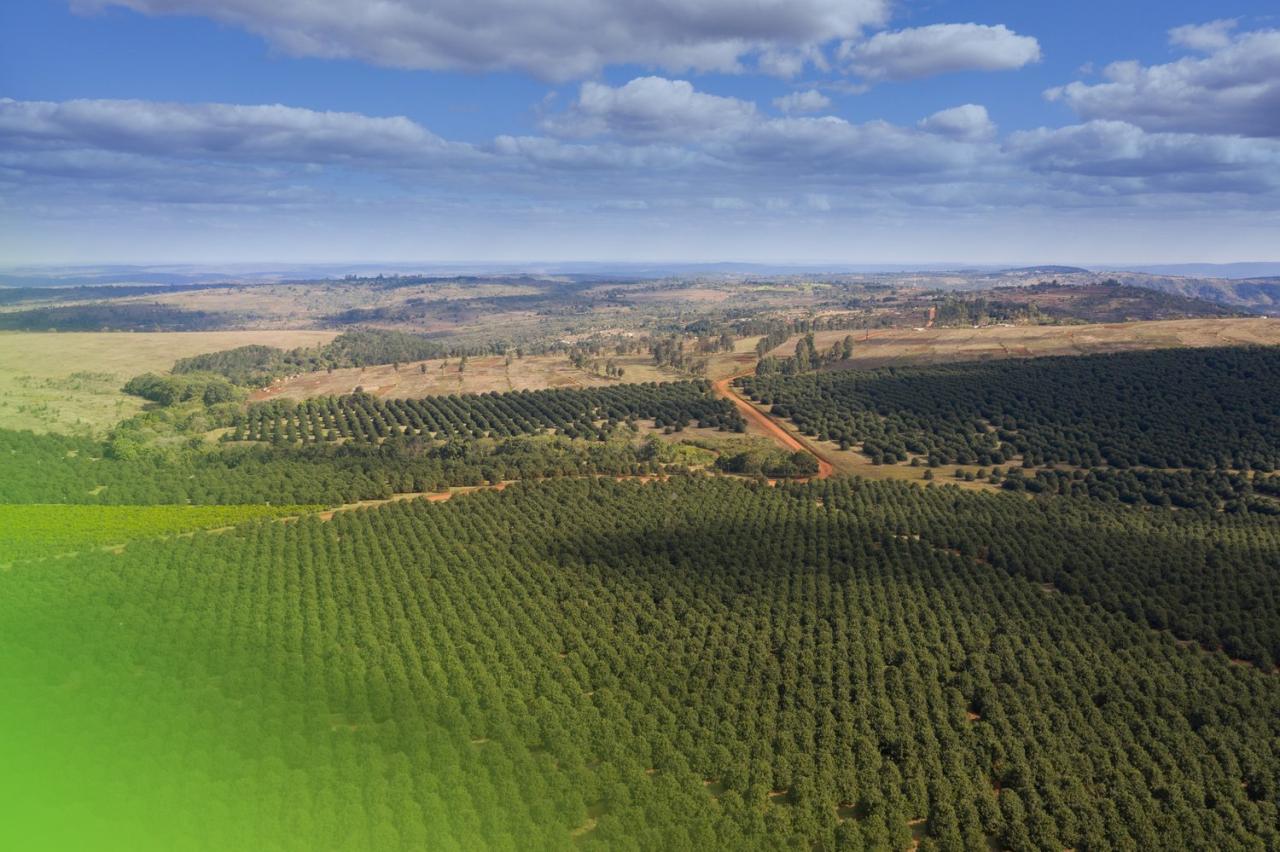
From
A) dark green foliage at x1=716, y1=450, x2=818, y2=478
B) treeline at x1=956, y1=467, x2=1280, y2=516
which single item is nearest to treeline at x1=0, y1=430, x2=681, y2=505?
dark green foliage at x1=716, y1=450, x2=818, y2=478

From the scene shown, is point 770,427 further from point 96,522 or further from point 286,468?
point 96,522

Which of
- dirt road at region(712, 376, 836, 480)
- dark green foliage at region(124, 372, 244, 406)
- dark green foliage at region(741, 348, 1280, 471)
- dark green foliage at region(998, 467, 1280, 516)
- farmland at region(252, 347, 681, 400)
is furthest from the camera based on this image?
farmland at region(252, 347, 681, 400)

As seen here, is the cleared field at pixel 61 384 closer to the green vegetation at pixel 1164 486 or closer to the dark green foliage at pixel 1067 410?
the dark green foliage at pixel 1067 410

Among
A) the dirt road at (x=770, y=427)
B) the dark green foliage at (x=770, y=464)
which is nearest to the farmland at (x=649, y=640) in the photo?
the dark green foliage at (x=770, y=464)

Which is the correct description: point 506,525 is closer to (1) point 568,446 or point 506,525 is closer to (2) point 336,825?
(1) point 568,446

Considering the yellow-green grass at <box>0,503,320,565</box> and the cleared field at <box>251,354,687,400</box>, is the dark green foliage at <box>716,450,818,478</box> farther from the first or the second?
the cleared field at <box>251,354,687,400</box>

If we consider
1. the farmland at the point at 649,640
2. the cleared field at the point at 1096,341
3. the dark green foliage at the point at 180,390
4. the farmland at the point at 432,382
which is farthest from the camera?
the farmland at the point at 432,382

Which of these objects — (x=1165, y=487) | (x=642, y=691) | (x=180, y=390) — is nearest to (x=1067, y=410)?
(x=1165, y=487)
